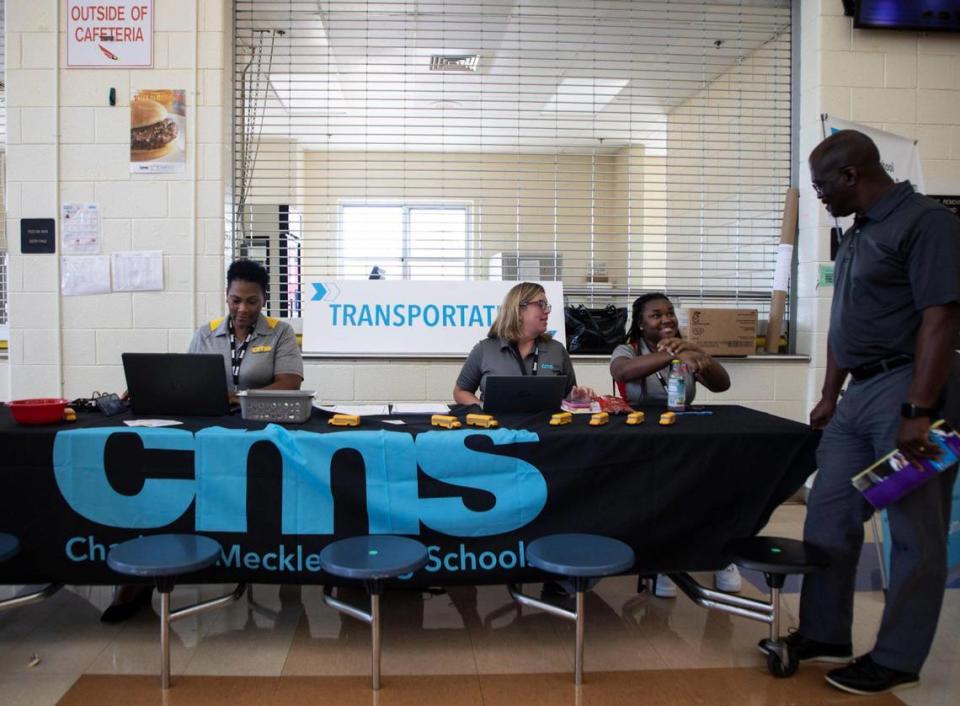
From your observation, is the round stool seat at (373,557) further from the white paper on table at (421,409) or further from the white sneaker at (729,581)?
the white sneaker at (729,581)

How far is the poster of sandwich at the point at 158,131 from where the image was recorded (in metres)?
3.97

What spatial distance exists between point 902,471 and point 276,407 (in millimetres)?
1896

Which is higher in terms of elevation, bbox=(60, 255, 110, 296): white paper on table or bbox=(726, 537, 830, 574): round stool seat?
bbox=(60, 255, 110, 296): white paper on table

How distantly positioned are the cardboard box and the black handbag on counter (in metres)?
0.44

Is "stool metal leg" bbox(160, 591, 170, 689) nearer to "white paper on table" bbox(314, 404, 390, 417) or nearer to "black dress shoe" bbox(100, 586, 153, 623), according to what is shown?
"black dress shoe" bbox(100, 586, 153, 623)

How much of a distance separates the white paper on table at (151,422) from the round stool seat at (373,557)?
26.9 inches

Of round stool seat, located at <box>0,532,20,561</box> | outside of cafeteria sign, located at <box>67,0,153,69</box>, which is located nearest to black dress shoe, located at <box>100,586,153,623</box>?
round stool seat, located at <box>0,532,20,561</box>

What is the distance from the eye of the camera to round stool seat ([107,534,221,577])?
1.87 meters

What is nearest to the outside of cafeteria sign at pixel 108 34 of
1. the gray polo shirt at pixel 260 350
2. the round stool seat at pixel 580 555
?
the gray polo shirt at pixel 260 350

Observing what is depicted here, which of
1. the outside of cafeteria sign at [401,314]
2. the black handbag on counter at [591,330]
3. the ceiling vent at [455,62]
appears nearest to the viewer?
the outside of cafeteria sign at [401,314]

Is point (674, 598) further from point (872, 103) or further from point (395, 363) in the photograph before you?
point (872, 103)

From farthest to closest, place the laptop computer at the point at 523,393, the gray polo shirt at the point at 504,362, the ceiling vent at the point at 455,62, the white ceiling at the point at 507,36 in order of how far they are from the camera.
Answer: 1. the ceiling vent at the point at 455,62
2. the white ceiling at the point at 507,36
3. the gray polo shirt at the point at 504,362
4. the laptop computer at the point at 523,393

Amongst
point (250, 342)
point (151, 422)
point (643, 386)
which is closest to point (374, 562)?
point (151, 422)

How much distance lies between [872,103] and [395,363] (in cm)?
322
